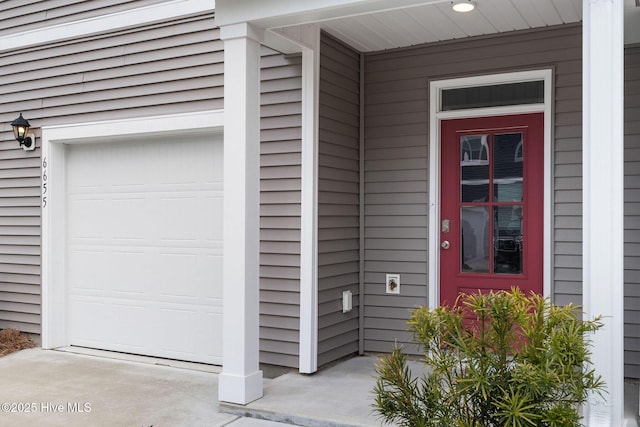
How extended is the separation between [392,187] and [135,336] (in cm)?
257

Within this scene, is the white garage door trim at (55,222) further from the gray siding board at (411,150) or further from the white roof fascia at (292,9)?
the gray siding board at (411,150)

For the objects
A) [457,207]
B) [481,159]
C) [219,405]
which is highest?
[481,159]

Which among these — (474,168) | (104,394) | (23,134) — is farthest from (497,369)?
(23,134)

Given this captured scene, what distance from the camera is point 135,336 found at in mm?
5629

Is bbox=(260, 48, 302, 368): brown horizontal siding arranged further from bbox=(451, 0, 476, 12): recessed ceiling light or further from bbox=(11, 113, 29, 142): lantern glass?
bbox=(11, 113, 29, 142): lantern glass

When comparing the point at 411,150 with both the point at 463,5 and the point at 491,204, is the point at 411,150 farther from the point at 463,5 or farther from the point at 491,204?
the point at 463,5

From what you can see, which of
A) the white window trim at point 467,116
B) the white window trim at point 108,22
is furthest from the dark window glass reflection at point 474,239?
the white window trim at point 108,22

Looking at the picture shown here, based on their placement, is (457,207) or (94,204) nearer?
(457,207)

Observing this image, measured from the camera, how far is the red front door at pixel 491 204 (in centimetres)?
471

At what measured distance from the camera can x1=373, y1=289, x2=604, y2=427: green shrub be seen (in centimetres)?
239

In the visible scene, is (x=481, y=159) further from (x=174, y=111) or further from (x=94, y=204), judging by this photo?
(x=94, y=204)

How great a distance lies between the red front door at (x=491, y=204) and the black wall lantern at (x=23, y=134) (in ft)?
12.6

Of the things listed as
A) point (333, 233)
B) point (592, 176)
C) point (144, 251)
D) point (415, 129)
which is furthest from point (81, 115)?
point (592, 176)

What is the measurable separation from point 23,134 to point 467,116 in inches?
160
